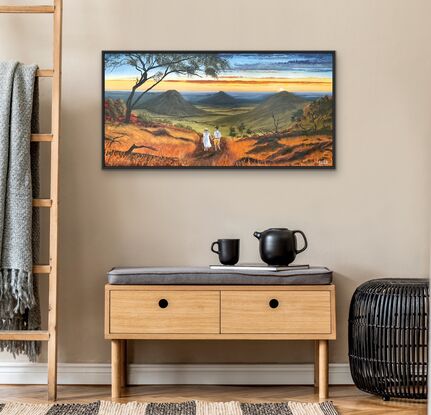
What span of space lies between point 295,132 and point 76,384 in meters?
1.51

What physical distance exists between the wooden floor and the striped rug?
12cm

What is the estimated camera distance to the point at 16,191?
330cm

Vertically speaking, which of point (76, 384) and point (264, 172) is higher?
point (264, 172)

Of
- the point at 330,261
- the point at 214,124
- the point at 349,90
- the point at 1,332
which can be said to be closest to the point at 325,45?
the point at 349,90

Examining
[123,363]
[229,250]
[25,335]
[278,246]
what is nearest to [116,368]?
[123,363]

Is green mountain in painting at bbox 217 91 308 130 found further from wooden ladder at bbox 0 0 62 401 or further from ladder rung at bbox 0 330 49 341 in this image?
ladder rung at bbox 0 330 49 341

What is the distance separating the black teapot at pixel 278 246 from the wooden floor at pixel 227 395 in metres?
0.57

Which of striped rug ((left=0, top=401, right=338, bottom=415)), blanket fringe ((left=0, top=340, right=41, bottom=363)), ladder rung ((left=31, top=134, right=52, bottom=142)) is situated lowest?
striped rug ((left=0, top=401, right=338, bottom=415))

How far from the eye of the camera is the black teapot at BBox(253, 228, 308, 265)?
130 inches

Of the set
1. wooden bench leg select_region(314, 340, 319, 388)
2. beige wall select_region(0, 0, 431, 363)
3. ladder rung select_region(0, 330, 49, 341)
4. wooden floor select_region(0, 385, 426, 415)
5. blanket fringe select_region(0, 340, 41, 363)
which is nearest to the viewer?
wooden floor select_region(0, 385, 426, 415)

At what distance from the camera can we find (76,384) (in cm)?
357

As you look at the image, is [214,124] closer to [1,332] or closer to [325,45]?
[325,45]

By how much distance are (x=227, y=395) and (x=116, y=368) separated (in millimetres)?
490

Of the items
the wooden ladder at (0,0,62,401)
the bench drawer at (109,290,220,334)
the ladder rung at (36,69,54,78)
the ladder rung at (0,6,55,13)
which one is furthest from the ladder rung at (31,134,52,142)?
the bench drawer at (109,290,220,334)
